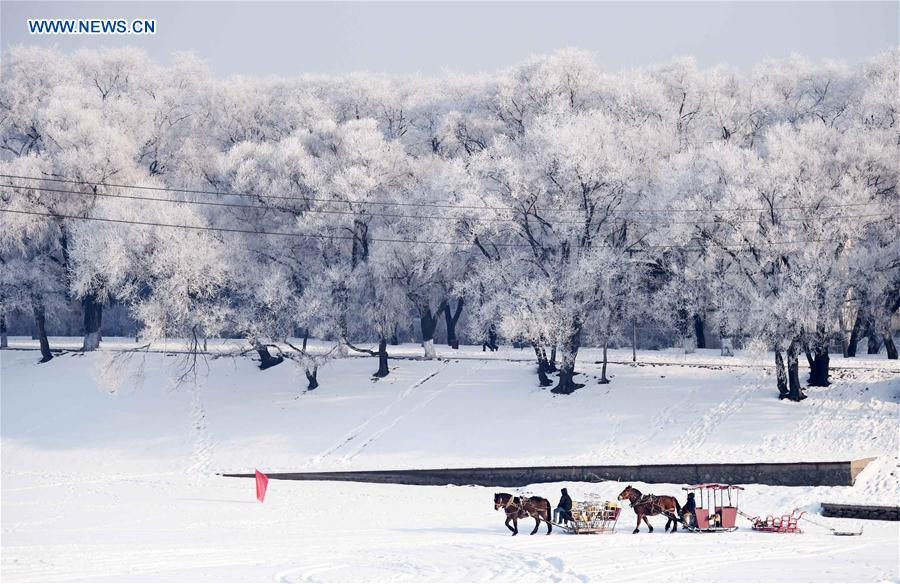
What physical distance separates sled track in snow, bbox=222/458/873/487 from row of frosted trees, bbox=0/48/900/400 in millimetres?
8206

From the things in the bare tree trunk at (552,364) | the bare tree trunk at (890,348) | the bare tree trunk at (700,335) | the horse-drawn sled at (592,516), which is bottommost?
the horse-drawn sled at (592,516)

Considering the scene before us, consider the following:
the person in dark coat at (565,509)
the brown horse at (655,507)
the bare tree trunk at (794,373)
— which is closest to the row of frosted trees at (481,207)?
the bare tree trunk at (794,373)

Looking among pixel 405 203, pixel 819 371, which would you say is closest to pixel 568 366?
pixel 819 371

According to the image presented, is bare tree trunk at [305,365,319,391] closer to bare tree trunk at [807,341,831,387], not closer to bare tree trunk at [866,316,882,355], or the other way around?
bare tree trunk at [807,341,831,387]

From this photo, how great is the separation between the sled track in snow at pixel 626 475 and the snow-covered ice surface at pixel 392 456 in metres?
0.82

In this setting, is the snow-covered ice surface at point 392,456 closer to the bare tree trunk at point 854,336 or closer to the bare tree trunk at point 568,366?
the bare tree trunk at point 568,366

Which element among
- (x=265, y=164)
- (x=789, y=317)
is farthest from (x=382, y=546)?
(x=265, y=164)

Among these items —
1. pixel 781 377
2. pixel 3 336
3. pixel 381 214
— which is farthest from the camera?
pixel 3 336

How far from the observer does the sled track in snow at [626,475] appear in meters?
37.8

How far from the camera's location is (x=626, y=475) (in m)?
40.2

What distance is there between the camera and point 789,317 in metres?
44.1

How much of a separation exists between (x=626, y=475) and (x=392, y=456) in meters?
11.1

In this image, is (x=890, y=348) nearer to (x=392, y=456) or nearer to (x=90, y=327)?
(x=392, y=456)

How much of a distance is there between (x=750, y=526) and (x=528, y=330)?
19.8 meters
